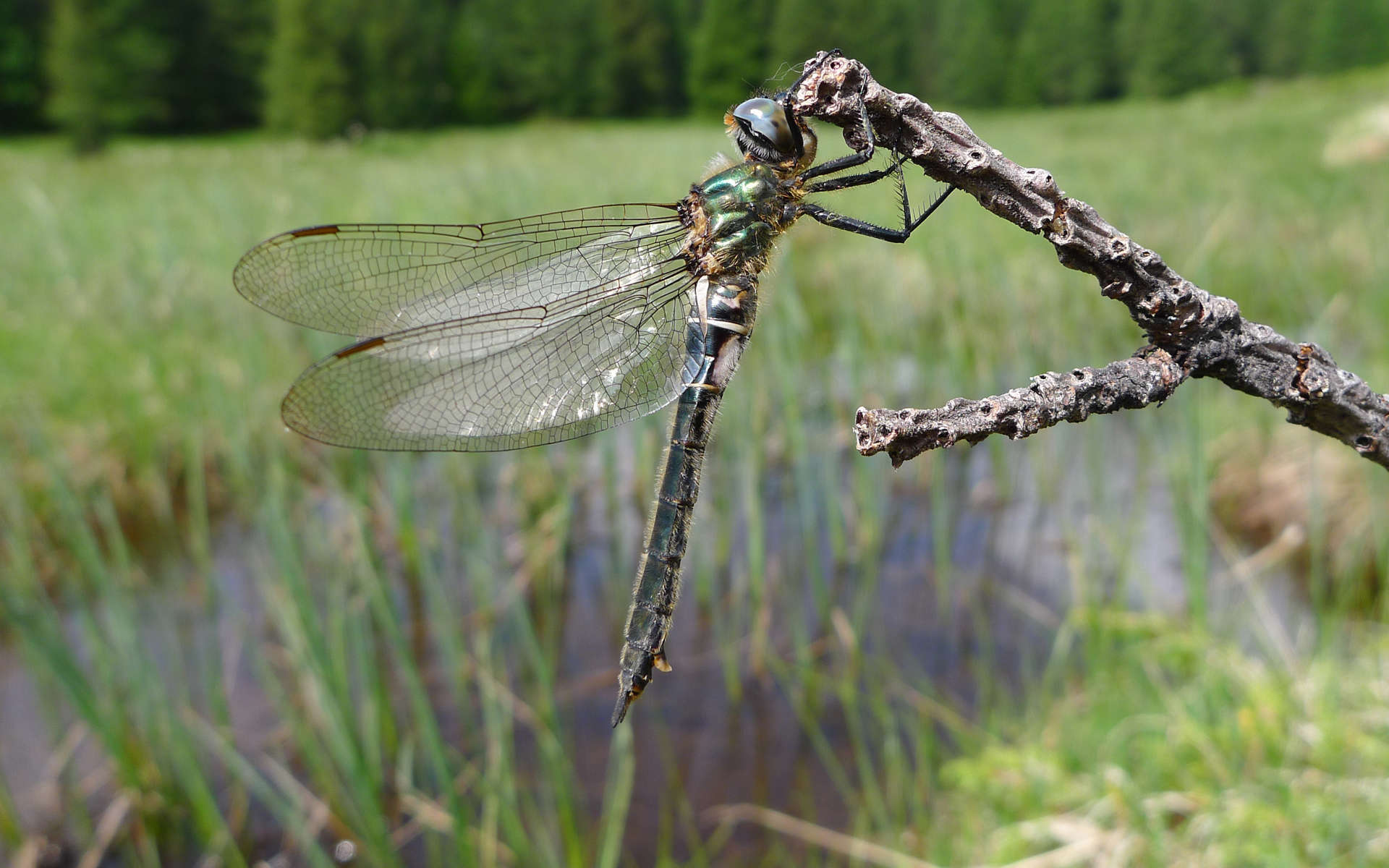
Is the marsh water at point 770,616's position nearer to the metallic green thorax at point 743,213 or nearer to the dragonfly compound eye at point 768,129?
the metallic green thorax at point 743,213

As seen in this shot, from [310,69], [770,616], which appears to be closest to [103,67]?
[310,69]

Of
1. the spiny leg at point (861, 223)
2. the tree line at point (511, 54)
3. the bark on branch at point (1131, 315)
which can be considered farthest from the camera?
the tree line at point (511, 54)

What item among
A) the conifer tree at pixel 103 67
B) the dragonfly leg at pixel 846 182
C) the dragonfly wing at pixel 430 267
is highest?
the conifer tree at pixel 103 67

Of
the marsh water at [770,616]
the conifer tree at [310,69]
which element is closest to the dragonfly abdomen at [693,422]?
the marsh water at [770,616]

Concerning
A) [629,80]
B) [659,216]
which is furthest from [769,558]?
[629,80]

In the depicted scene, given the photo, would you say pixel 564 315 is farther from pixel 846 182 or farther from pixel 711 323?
pixel 846 182
